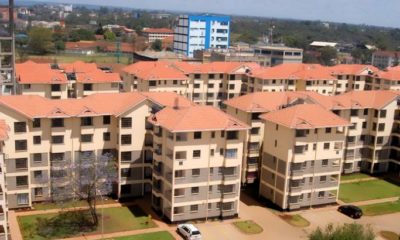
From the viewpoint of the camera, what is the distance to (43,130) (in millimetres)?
45500

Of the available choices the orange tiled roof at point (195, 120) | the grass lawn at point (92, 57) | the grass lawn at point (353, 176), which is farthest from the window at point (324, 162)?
the grass lawn at point (92, 57)

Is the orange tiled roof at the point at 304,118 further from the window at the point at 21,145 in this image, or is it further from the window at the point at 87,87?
the window at the point at 87,87

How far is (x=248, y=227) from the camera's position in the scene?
44.6 meters

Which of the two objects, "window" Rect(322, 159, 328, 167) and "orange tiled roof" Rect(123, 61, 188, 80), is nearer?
"window" Rect(322, 159, 328, 167)

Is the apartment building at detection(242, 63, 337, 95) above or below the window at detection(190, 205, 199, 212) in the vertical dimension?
above

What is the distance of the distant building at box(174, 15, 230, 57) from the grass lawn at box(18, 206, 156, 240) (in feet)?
366

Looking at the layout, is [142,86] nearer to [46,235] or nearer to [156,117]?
[156,117]

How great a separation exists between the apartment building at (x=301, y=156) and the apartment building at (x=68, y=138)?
10.3 m

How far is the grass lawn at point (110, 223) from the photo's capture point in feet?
135

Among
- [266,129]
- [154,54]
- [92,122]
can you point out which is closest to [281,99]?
[266,129]

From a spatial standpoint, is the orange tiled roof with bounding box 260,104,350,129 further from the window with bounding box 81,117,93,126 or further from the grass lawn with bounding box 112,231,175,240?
the window with bounding box 81,117,93,126

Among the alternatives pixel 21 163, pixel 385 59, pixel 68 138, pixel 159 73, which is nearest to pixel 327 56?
pixel 385 59

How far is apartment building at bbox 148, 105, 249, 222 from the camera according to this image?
43.6m

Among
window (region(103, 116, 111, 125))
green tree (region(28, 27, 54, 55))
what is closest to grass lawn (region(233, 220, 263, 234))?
window (region(103, 116, 111, 125))
